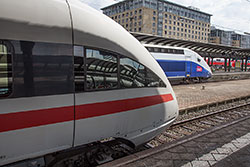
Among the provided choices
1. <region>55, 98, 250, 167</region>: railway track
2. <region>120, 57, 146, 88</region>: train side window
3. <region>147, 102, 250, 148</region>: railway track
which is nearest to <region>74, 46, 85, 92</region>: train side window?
<region>120, 57, 146, 88</region>: train side window

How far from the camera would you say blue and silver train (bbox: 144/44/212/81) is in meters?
16.9

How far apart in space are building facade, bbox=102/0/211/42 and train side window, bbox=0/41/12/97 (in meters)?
75.5

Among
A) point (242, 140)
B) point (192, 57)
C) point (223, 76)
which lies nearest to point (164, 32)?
point (223, 76)

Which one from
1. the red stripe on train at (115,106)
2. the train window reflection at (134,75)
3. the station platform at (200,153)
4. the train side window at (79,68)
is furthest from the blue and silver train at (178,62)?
the train side window at (79,68)

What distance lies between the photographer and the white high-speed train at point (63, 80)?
260cm

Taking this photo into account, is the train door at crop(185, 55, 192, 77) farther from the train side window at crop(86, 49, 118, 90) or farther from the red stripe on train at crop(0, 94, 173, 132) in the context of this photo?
the train side window at crop(86, 49, 118, 90)

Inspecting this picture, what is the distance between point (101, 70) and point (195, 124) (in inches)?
195

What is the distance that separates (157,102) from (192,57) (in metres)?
16.7

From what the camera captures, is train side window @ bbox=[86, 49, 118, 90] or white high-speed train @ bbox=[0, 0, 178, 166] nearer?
white high-speed train @ bbox=[0, 0, 178, 166]

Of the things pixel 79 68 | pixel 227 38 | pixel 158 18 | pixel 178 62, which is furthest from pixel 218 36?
pixel 79 68

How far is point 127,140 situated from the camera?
12.9ft

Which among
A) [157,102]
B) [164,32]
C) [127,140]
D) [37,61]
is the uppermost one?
[164,32]

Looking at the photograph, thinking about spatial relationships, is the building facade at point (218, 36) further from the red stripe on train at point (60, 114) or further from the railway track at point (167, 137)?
the red stripe on train at point (60, 114)

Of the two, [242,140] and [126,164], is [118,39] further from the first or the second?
[242,140]
